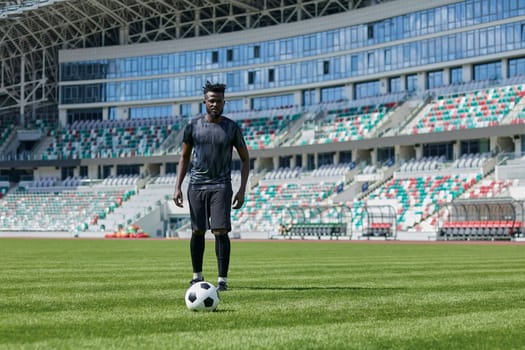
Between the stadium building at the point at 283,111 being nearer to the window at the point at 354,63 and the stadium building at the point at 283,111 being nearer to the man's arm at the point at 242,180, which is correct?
the window at the point at 354,63

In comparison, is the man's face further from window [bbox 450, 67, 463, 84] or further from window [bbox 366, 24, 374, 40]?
window [bbox 366, 24, 374, 40]

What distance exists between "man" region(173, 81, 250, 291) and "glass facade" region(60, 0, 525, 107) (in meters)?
56.0

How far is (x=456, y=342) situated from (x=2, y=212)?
76169 mm

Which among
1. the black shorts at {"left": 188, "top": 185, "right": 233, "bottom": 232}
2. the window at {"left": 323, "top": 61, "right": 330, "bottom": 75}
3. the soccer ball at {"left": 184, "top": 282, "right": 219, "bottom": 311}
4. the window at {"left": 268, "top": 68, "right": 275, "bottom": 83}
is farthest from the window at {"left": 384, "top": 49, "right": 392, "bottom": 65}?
the soccer ball at {"left": 184, "top": 282, "right": 219, "bottom": 311}

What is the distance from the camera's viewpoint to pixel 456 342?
6781 millimetres

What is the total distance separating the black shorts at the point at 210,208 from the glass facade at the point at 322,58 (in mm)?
56287

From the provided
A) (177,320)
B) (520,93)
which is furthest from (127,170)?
(177,320)

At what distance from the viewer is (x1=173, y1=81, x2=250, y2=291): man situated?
11.2 m

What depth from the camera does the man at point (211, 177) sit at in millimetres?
11234

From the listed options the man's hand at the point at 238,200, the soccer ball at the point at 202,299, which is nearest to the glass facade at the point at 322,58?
the man's hand at the point at 238,200

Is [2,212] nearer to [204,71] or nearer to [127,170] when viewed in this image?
[127,170]

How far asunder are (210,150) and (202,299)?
119 inches

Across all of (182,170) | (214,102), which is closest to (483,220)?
(182,170)

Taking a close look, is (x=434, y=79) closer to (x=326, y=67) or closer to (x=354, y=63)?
(x=354, y=63)
